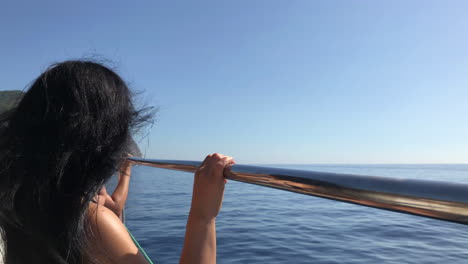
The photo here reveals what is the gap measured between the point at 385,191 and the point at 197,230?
719mm

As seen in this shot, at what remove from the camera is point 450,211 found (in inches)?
16.5

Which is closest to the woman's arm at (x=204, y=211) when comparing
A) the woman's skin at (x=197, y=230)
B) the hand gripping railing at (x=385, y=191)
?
the woman's skin at (x=197, y=230)

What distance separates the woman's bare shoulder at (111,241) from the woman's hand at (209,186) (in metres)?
0.23

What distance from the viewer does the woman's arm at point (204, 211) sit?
1045 mm

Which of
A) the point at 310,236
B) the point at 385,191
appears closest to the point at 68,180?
the point at 385,191

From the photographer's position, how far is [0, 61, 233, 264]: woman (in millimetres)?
1075

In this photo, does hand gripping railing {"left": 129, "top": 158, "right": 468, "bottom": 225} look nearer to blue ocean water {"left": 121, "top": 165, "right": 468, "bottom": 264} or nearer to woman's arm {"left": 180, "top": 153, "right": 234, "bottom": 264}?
woman's arm {"left": 180, "top": 153, "right": 234, "bottom": 264}

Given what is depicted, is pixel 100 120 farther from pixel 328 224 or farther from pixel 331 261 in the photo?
pixel 328 224

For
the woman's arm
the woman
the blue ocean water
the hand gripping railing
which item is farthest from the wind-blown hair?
the blue ocean water

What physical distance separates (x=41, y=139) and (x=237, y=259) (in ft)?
15.0

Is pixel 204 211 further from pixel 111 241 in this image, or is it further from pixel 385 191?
pixel 385 191

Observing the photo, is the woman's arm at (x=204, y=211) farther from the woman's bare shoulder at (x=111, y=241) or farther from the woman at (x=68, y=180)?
the woman's bare shoulder at (x=111, y=241)

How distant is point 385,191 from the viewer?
498 mm

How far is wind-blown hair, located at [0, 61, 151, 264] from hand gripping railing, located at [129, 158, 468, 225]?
0.65 m
